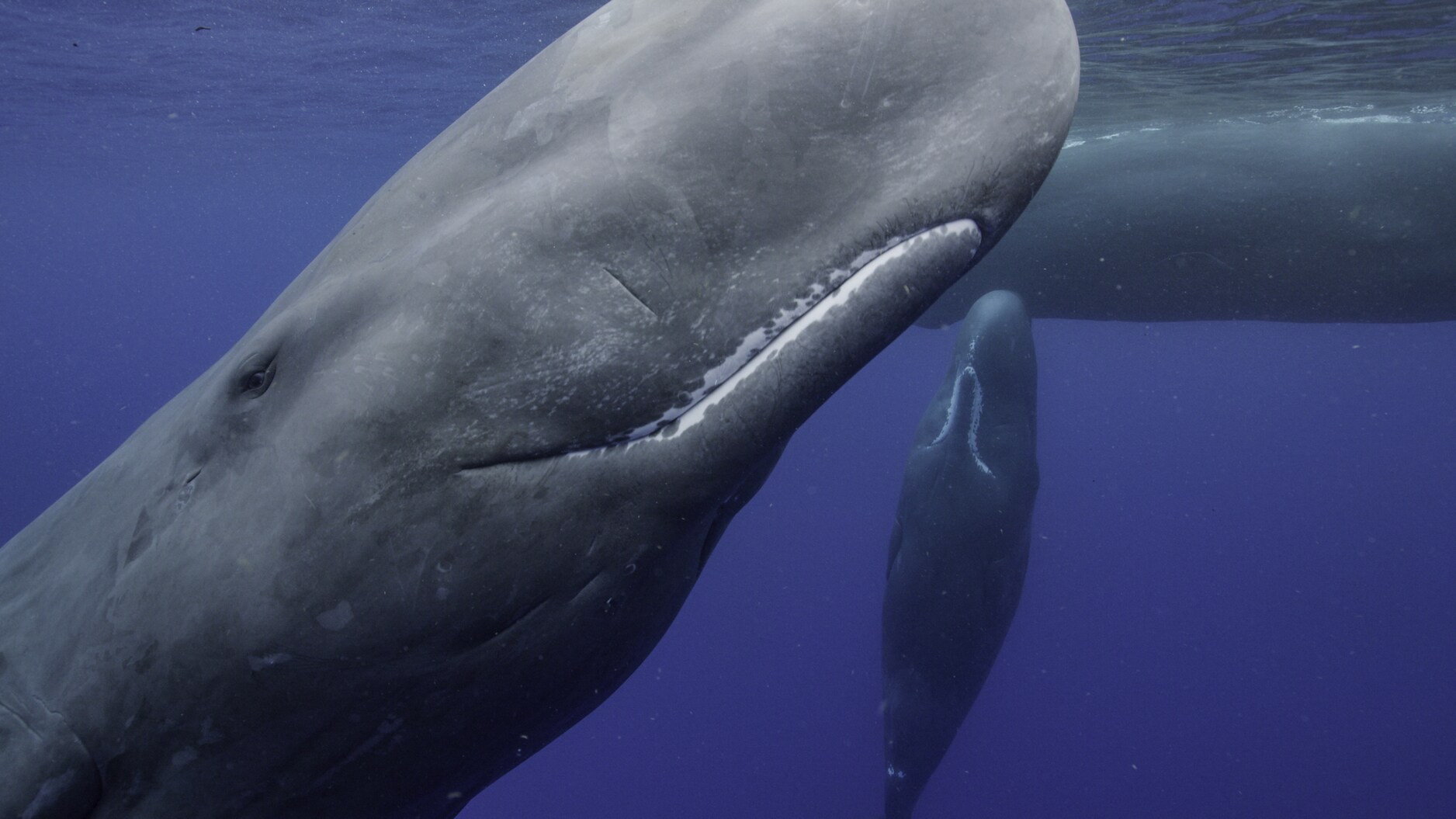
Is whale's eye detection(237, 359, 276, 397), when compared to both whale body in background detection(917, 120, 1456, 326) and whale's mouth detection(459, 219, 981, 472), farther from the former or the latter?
whale body in background detection(917, 120, 1456, 326)

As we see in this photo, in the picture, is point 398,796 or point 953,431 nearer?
point 398,796

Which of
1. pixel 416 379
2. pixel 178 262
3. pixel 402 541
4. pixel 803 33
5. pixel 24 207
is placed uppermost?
pixel 803 33

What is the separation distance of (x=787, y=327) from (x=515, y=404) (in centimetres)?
61

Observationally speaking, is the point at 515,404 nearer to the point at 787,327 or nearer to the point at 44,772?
the point at 787,327

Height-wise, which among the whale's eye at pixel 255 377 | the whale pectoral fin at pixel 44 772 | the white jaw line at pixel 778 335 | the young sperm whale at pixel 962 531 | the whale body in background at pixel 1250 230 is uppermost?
the whale's eye at pixel 255 377

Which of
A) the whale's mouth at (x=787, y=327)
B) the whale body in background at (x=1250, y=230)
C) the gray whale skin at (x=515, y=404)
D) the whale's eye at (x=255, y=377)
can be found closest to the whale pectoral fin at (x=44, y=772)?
the gray whale skin at (x=515, y=404)

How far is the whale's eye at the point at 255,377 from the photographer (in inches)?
90.2

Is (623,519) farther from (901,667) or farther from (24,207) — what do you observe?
(24,207)

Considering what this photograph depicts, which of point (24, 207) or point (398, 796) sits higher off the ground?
point (398, 796)

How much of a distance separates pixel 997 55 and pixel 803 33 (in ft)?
1.24

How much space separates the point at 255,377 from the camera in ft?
7.60

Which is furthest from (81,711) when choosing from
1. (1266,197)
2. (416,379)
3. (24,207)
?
(24,207)

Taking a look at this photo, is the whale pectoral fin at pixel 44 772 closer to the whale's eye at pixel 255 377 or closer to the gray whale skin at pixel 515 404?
the gray whale skin at pixel 515 404

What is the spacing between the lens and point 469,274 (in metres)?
1.99
